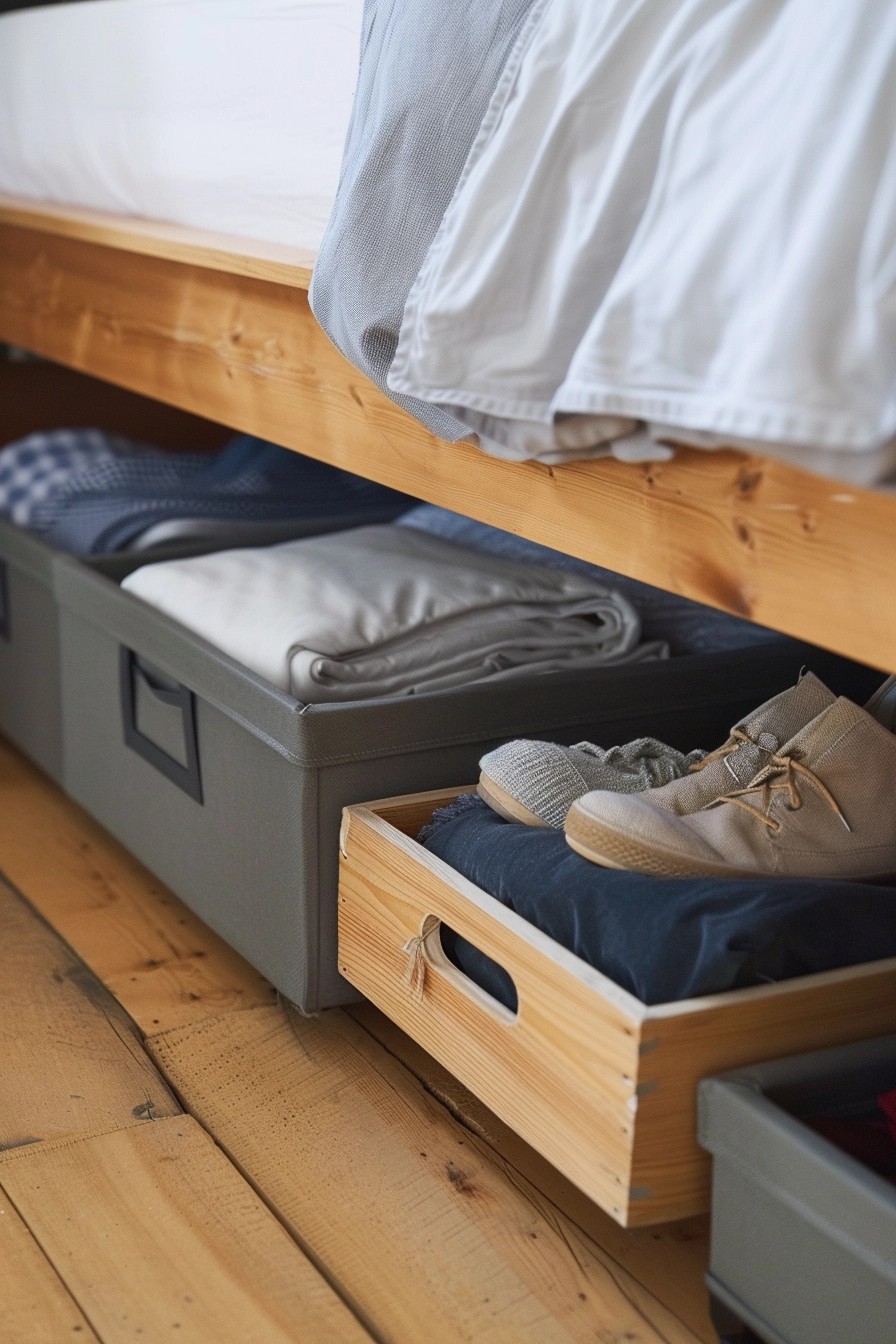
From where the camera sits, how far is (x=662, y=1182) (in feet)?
2.79

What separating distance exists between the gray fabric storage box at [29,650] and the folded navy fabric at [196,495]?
69mm

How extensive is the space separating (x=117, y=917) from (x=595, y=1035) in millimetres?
738

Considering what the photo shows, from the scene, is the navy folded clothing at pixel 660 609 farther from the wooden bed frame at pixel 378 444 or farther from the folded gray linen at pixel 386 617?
the wooden bed frame at pixel 378 444

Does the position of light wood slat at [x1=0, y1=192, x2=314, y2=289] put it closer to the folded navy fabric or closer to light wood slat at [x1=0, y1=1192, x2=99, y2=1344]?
the folded navy fabric

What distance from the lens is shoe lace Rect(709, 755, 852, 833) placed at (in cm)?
99

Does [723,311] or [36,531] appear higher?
[723,311]

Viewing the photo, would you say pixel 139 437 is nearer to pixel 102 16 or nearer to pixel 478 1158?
pixel 102 16

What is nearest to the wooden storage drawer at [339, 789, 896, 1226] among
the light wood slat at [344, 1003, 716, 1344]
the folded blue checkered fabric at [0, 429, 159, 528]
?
the light wood slat at [344, 1003, 716, 1344]

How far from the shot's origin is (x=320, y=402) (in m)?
1.24

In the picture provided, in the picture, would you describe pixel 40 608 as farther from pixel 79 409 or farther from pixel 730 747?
pixel 730 747

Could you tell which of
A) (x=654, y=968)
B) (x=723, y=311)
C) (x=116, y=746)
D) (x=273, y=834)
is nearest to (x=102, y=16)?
(x=116, y=746)

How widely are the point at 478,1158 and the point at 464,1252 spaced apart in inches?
4.3

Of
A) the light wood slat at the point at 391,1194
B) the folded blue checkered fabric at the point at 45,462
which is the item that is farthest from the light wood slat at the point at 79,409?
the light wood slat at the point at 391,1194

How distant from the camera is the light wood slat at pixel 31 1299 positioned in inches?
34.7
